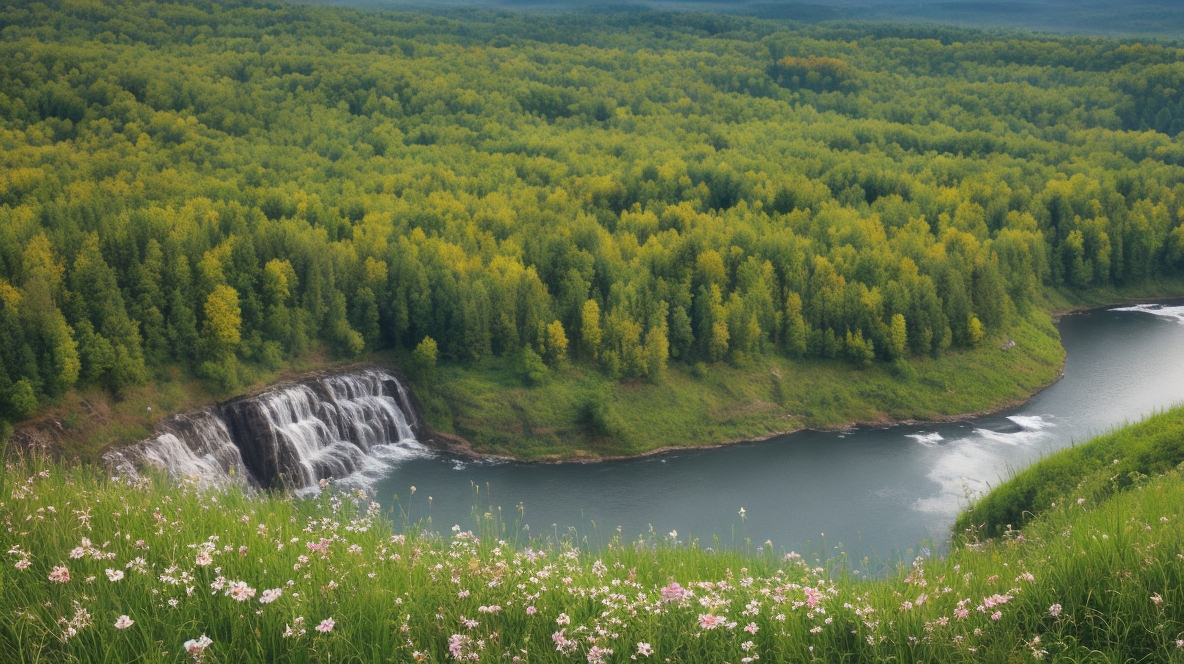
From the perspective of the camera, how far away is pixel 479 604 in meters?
10.5

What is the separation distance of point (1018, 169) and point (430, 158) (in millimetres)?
70621

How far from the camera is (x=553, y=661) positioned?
31.8 feet

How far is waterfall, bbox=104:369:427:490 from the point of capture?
56.2 meters

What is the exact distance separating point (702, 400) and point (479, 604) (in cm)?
6287

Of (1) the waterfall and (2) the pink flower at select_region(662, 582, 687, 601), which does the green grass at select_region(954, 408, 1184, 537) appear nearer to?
(2) the pink flower at select_region(662, 582, 687, 601)

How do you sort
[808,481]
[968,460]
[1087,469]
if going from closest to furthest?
1. [1087,469]
2. [808,481]
3. [968,460]

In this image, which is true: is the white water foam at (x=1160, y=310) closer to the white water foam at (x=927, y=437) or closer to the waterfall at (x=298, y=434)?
the white water foam at (x=927, y=437)

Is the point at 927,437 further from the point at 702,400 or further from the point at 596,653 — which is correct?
the point at 596,653

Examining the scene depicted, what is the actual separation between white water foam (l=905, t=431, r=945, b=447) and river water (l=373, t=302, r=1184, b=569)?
0.43 feet

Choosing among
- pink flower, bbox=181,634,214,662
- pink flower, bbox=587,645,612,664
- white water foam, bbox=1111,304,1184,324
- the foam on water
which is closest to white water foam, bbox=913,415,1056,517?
the foam on water

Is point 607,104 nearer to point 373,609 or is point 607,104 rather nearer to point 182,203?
point 182,203

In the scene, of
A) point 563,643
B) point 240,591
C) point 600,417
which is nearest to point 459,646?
point 563,643

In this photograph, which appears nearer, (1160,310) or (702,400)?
(702,400)

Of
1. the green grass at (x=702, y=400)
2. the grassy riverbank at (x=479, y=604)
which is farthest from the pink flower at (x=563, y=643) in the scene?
the green grass at (x=702, y=400)
